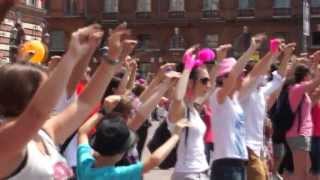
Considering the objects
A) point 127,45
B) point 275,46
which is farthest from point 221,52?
point 127,45

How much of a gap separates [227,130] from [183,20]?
63.1 meters

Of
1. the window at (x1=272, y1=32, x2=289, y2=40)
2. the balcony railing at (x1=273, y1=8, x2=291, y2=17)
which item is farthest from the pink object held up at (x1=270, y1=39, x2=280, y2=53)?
the balcony railing at (x1=273, y1=8, x2=291, y2=17)

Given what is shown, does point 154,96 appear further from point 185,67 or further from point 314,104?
point 314,104

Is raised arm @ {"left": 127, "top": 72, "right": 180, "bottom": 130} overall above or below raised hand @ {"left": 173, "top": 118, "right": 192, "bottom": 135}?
above

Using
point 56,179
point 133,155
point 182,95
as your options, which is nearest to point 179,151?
point 182,95

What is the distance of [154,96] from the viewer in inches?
247

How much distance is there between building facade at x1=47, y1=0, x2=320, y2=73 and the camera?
2645 inches

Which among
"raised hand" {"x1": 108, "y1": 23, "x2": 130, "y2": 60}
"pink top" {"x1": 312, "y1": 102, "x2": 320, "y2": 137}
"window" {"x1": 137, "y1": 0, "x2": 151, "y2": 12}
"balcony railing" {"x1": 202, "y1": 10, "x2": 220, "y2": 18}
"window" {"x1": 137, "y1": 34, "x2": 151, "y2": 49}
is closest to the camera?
"raised hand" {"x1": 108, "y1": 23, "x2": 130, "y2": 60}

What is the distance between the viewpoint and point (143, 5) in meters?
71.7

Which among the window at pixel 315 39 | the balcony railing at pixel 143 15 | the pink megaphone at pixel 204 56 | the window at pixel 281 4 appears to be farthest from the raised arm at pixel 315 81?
the balcony railing at pixel 143 15

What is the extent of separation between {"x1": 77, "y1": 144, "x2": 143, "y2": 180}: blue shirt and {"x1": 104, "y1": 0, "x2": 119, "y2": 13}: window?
68.0m

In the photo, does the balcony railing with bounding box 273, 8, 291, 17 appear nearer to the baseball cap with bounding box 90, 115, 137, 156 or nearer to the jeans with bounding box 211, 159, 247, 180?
the jeans with bounding box 211, 159, 247, 180

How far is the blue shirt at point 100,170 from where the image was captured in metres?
4.65

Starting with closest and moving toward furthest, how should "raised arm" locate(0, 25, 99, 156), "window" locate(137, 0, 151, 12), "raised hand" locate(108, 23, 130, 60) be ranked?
"raised arm" locate(0, 25, 99, 156) → "raised hand" locate(108, 23, 130, 60) → "window" locate(137, 0, 151, 12)
